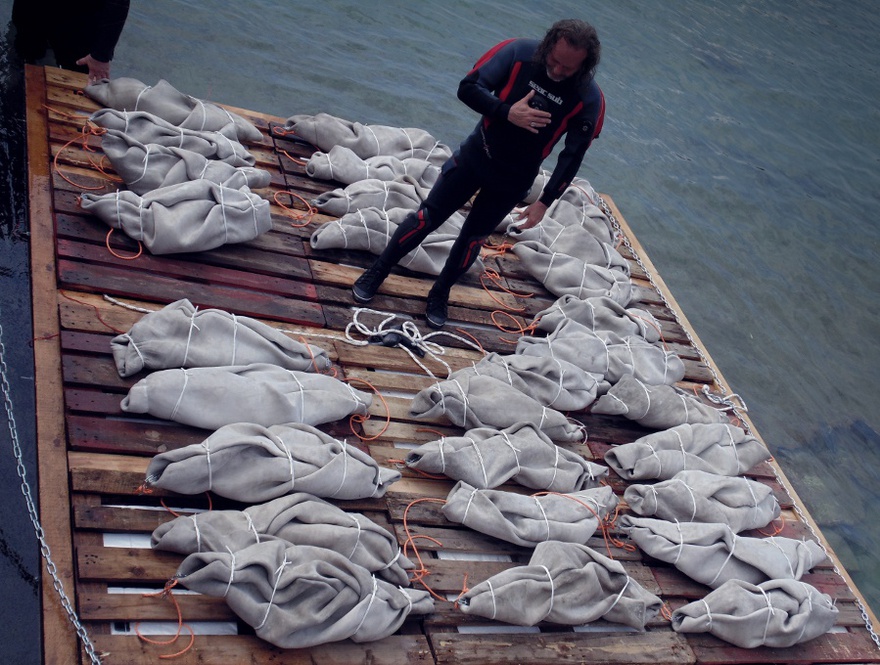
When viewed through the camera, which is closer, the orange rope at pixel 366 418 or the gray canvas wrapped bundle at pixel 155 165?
the orange rope at pixel 366 418

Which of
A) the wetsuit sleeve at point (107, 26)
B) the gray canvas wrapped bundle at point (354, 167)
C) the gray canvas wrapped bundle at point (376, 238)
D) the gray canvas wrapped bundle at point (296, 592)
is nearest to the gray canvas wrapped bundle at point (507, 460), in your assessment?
the gray canvas wrapped bundle at point (296, 592)

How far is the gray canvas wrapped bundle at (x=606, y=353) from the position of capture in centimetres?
458

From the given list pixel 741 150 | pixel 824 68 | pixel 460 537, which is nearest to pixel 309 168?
pixel 460 537

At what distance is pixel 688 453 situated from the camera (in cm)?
435

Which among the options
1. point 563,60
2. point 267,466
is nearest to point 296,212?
point 563,60

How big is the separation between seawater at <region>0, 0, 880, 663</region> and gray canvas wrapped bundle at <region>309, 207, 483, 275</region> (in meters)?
1.57

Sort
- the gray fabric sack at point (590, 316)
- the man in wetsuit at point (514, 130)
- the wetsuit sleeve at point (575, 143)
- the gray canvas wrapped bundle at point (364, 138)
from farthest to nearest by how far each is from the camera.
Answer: the gray canvas wrapped bundle at point (364, 138)
the gray fabric sack at point (590, 316)
the wetsuit sleeve at point (575, 143)
the man in wetsuit at point (514, 130)

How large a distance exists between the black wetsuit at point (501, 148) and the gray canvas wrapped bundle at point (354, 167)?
43.2 inches

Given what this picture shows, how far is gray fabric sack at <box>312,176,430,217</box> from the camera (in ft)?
16.6

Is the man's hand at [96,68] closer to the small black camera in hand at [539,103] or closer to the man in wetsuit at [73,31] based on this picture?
the man in wetsuit at [73,31]

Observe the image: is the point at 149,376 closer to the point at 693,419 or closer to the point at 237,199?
the point at 237,199

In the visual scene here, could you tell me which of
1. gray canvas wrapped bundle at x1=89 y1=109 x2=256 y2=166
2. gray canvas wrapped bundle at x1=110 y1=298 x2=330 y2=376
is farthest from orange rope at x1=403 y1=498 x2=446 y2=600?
gray canvas wrapped bundle at x1=89 y1=109 x2=256 y2=166

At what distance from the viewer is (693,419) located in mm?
4605

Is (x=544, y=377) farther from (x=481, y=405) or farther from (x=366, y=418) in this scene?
(x=366, y=418)
